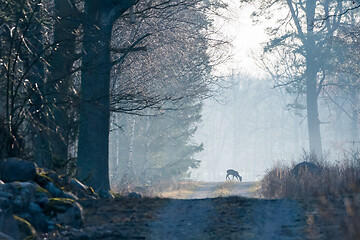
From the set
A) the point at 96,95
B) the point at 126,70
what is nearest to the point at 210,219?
the point at 96,95

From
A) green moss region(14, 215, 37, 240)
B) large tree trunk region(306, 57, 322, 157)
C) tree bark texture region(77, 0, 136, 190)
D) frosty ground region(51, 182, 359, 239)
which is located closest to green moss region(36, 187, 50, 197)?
frosty ground region(51, 182, 359, 239)

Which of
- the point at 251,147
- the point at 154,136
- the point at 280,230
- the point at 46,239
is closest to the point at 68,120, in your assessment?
the point at 46,239

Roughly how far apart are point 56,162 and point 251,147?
96.2 meters

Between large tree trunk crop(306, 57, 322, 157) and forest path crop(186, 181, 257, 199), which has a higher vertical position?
large tree trunk crop(306, 57, 322, 157)

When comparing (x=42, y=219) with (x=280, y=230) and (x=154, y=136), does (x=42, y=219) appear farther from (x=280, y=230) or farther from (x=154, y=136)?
(x=154, y=136)

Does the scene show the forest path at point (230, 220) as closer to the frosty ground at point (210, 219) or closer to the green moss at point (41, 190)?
the frosty ground at point (210, 219)

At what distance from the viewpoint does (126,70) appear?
16906mm

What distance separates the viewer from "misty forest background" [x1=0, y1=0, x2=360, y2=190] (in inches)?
380

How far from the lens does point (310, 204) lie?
24.8 ft

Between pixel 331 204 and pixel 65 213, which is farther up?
pixel 331 204

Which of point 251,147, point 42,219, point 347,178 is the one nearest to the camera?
point 42,219

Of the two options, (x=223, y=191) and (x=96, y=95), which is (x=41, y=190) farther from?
(x=223, y=191)

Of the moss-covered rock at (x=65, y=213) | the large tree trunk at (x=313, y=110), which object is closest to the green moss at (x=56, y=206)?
the moss-covered rock at (x=65, y=213)

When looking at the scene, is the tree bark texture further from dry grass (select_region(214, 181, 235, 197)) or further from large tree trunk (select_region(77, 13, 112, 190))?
dry grass (select_region(214, 181, 235, 197))
